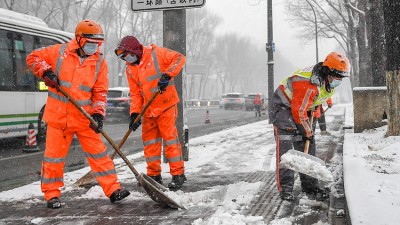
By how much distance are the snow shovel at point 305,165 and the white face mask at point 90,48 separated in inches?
84.3

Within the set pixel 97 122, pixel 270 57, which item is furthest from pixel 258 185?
pixel 270 57

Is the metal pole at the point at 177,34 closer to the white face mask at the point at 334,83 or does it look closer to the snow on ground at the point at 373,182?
the snow on ground at the point at 373,182

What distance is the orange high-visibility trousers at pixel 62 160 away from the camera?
167 inches

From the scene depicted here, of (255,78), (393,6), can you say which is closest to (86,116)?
(393,6)

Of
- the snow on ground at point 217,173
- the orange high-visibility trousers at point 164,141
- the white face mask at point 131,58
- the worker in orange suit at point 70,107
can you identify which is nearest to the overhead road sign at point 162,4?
the white face mask at point 131,58

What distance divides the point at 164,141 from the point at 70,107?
4.18 feet

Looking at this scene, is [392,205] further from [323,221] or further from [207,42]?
[207,42]

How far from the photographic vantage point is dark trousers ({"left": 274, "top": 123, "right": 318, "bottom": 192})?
4551mm

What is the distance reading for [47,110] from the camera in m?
4.34

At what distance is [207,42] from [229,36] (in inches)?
750

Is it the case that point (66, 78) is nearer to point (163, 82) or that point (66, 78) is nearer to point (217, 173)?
point (163, 82)

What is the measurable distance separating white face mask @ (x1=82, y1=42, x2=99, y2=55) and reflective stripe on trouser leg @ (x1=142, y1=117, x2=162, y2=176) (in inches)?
44.5

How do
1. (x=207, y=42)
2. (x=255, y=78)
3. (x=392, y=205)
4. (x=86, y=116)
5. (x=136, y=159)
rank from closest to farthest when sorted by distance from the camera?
(x=392, y=205), (x=86, y=116), (x=136, y=159), (x=207, y=42), (x=255, y=78)

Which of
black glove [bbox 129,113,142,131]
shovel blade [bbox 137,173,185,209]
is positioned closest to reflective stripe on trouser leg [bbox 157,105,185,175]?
black glove [bbox 129,113,142,131]
